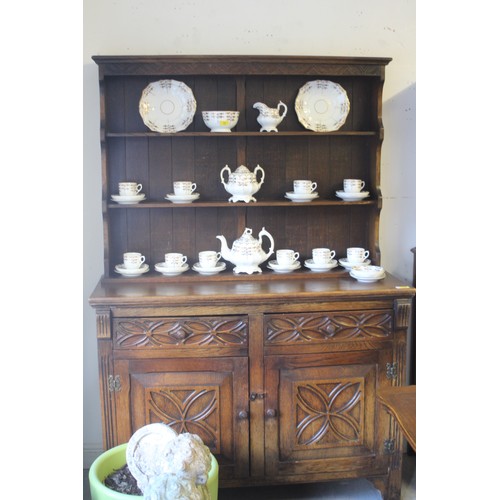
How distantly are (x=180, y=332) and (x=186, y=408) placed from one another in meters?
0.30

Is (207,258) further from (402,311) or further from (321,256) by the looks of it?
(402,311)

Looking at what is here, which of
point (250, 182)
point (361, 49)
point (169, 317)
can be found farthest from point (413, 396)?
point (361, 49)

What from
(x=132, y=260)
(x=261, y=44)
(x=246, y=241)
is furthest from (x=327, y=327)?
(x=261, y=44)

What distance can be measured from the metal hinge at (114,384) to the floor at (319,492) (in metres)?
0.57

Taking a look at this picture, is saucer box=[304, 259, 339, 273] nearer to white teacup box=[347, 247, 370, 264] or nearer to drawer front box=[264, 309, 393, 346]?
white teacup box=[347, 247, 370, 264]

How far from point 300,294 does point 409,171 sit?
95 centimetres

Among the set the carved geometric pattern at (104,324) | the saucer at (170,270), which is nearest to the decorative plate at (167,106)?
the saucer at (170,270)

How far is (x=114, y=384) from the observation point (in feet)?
7.73

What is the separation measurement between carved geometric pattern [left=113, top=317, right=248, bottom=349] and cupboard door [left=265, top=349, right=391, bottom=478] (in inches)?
7.0

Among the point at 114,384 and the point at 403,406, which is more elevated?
the point at 403,406

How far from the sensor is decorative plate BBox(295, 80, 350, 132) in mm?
2742

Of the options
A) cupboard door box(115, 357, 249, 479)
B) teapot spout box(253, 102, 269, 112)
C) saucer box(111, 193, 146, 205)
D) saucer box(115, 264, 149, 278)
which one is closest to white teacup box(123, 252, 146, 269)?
saucer box(115, 264, 149, 278)
